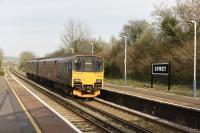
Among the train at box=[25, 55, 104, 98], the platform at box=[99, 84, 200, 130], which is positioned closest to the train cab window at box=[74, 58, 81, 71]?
the train at box=[25, 55, 104, 98]

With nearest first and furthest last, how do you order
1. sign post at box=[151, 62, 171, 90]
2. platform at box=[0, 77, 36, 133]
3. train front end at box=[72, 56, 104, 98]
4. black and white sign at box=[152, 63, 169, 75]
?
platform at box=[0, 77, 36, 133]
train front end at box=[72, 56, 104, 98]
sign post at box=[151, 62, 171, 90]
black and white sign at box=[152, 63, 169, 75]

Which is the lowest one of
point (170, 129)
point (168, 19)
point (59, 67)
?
point (170, 129)

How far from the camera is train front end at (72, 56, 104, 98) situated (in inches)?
961

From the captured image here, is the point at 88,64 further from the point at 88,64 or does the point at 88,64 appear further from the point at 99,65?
the point at 99,65

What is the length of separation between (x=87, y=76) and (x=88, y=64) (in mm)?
804

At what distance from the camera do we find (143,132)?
13.1m

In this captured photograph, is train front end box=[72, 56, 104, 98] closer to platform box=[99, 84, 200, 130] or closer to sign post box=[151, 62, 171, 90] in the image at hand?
platform box=[99, 84, 200, 130]

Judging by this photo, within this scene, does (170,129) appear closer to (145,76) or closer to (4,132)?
(4,132)

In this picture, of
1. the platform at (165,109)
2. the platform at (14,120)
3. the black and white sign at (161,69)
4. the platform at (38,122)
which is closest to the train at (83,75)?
the platform at (165,109)

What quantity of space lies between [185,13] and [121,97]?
24.1 metres

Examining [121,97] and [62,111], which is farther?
[121,97]

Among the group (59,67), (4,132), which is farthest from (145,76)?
(4,132)

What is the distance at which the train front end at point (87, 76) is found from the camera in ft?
80.1

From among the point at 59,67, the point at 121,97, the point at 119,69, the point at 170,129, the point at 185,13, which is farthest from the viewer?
the point at 119,69
